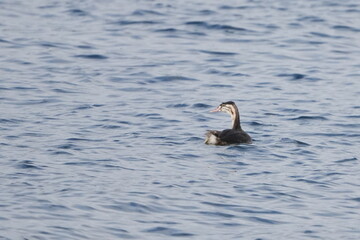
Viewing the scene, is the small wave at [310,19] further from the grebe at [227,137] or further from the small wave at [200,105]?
the grebe at [227,137]

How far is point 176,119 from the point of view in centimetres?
1917

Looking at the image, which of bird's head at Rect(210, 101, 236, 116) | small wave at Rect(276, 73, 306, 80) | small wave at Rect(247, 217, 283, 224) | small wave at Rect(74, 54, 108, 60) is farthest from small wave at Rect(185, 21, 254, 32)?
small wave at Rect(247, 217, 283, 224)

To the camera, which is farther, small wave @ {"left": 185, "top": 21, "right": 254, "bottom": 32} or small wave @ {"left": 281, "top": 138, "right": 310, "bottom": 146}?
small wave @ {"left": 185, "top": 21, "right": 254, "bottom": 32}

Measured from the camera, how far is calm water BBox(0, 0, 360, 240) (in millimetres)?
13016

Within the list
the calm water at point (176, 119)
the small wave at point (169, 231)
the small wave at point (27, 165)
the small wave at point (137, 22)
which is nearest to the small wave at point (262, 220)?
the calm water at point (176, 119)

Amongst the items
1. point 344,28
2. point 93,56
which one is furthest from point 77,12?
point 344,28

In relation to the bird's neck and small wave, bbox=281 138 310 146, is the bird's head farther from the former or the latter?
small wave, bbox=281 138 310 146

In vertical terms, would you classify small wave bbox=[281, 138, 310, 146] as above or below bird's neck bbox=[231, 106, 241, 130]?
below

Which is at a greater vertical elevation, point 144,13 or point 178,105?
point 144,13

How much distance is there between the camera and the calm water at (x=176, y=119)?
512 inches

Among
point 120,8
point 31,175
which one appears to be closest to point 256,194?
point 31,175

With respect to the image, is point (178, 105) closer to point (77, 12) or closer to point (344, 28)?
point (77, 12)

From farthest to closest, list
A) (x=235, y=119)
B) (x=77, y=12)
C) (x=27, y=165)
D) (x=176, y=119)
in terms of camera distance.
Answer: (x=77, y=12) < (x=176, y=119) < (x=235, y=119) < (x=27, y=165)

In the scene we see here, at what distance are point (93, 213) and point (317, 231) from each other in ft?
9.33
